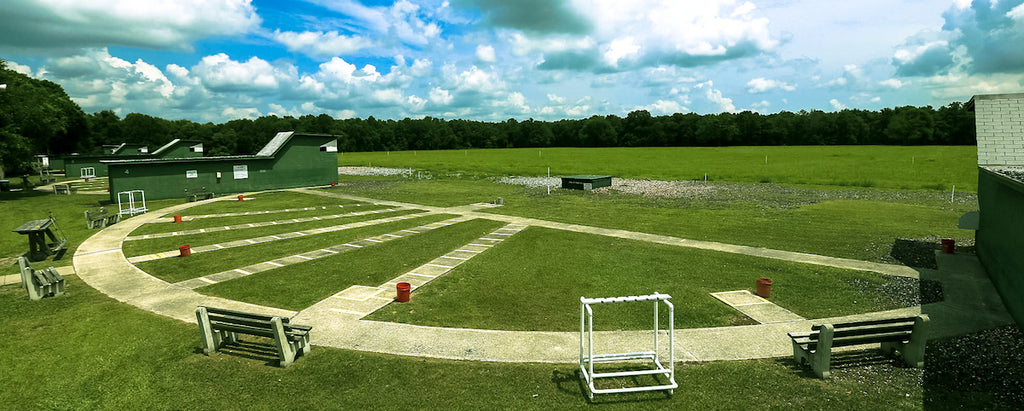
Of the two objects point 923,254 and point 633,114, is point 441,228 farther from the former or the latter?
point 633,114

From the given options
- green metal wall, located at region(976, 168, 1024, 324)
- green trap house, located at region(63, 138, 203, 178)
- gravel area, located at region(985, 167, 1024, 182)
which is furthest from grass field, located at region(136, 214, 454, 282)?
green trap house, located at region(63, 138, 203, 178)

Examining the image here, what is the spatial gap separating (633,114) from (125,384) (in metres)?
152

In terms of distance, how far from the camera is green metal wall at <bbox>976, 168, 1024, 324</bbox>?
1019 centimetres

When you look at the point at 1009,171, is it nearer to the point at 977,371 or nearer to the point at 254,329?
the point at 977,371

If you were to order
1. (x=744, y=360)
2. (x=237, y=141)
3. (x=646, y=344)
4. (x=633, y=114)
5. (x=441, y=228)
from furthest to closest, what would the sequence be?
(x=633, y=114) < (x=237, y=141) < (x=441, y=228) < (x=646, y=344) < (x=744, y=360)

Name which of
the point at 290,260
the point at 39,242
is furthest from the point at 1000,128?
the point at 39,242

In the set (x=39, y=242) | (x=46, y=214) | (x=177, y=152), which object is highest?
(x=177, y=152)

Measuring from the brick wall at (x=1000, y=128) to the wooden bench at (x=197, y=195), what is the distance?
42.8 m

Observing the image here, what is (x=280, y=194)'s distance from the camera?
125ft

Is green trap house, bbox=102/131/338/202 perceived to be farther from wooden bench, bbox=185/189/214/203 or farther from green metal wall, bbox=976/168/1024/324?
green metal wall, bbox=976/168/1024/324

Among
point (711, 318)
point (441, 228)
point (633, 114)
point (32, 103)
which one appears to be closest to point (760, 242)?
point (711, 318)

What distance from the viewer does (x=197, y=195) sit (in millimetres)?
34344

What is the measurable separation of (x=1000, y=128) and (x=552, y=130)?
143 metres

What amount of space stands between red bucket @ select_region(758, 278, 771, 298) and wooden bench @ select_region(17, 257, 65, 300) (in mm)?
19032
